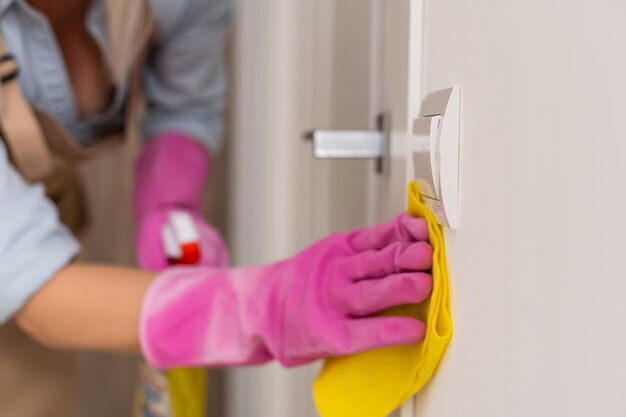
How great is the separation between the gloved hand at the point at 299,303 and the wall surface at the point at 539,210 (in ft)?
0.17

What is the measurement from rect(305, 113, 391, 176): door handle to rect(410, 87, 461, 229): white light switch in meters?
0.15

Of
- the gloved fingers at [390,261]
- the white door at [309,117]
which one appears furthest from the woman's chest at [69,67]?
the gloved fingers at [390,261]

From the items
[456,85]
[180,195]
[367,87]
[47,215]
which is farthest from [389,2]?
[180,195]

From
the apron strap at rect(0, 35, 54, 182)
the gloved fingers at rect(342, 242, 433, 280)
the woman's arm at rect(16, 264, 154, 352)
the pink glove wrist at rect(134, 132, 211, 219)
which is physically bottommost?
the woman's arm at rect(16, 264, 154, 352)

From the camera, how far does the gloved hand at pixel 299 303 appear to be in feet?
1.42

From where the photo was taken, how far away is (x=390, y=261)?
17.4 inches

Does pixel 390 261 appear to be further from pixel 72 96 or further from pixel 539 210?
pixel 72 96

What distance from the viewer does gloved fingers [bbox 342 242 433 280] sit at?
42 centimetres

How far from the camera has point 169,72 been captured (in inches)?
39.5

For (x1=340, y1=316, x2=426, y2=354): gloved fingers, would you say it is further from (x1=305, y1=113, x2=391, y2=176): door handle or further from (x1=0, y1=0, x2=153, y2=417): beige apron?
(x1=0, y1=0, x2=153, y2=417): beige apron

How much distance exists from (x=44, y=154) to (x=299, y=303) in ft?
1.49

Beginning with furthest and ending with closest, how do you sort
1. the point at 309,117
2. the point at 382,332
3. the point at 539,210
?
the point at 309,117
the point at 382,332
the point at 539,210

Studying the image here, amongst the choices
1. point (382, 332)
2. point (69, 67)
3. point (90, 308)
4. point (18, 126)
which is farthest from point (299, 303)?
point (69, 67)

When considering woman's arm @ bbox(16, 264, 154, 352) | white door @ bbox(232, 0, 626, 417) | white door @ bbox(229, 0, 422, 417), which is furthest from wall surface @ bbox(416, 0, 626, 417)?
woman's arm @ bbox(16, 264, 154, 352)
